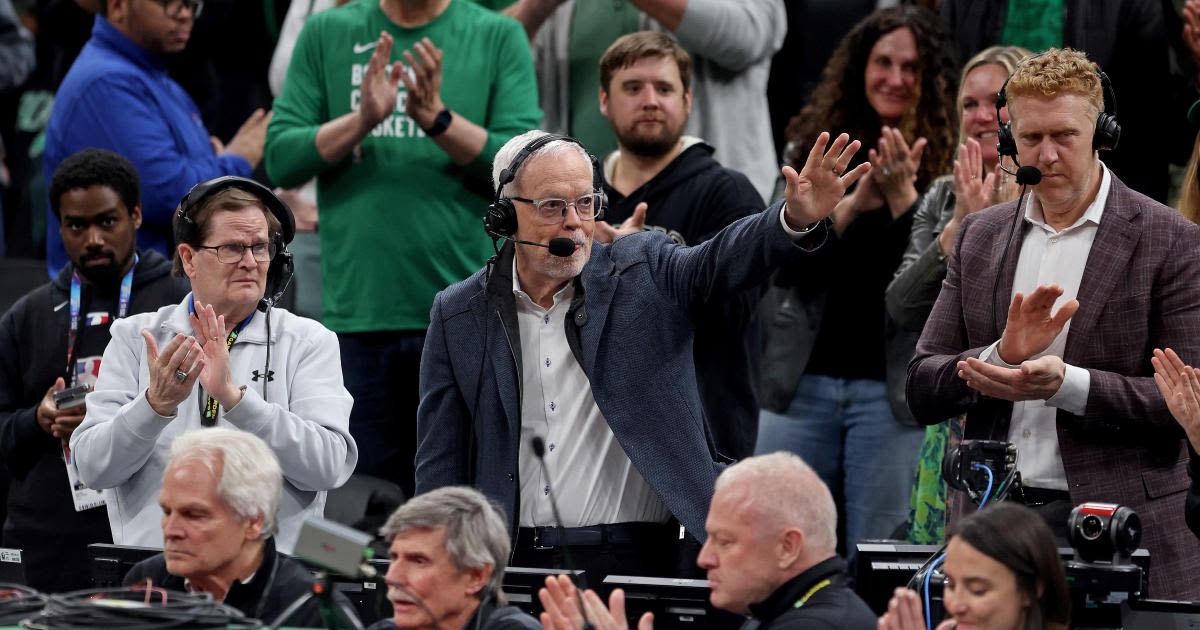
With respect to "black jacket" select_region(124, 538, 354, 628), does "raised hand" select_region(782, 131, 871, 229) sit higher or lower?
higher

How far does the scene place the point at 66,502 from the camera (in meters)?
5.12

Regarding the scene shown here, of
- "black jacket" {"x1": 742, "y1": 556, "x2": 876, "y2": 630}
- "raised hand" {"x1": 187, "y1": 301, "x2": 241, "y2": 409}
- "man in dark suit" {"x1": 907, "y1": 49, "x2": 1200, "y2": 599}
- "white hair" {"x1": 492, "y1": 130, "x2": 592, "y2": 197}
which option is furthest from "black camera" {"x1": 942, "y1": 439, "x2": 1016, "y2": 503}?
"raised hand" {"x1": 187, "y1": 301, "x2": 241, "y2": 409}

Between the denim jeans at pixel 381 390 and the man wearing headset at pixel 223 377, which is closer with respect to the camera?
the man wearing headset at pixel 223 377

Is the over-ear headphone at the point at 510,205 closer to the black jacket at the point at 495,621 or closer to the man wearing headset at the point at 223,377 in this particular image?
the man wearing headset at the point at 223,377

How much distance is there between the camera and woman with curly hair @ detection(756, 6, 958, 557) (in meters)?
5.51

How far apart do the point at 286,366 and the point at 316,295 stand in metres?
2.38

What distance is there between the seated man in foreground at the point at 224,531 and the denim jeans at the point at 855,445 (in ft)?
7.71

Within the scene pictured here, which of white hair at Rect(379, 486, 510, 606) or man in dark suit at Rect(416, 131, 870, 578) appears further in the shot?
man in dark suit at Rect(416, 131, 870, 578)

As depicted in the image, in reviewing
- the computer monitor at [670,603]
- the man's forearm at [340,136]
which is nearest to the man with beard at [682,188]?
the man's forearm at [340,136]

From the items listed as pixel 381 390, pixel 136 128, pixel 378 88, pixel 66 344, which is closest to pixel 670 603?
pixel 381 390

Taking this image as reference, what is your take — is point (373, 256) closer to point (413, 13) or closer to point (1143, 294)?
point (413, 13)

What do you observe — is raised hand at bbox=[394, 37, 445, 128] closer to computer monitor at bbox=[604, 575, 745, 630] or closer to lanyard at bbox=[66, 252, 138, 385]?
lanyard at bbox=[66, 252, 138, 385]

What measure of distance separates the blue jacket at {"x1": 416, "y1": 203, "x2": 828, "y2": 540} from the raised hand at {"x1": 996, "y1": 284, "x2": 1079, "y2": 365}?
2.23ft

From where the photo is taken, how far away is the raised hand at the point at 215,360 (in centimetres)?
413
